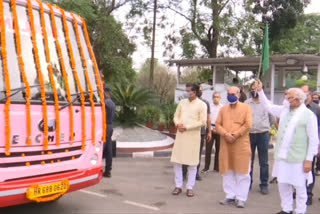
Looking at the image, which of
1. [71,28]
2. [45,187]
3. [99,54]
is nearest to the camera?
[45,187]

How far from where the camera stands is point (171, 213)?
19.4 ft

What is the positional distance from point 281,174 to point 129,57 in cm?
1889

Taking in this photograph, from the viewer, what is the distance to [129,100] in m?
12.0

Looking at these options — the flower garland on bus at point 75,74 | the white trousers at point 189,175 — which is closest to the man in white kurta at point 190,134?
the white trousers at point 189,175

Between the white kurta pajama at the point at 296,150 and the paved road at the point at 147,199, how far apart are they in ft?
2.74

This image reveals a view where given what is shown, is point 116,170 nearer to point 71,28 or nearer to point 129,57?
point 71,28

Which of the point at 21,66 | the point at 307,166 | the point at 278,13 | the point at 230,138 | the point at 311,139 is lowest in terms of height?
the point at 307,166

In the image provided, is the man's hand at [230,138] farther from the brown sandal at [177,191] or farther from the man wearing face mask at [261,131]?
the brown sandal at [177,191]

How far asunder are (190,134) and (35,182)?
9.37 feet

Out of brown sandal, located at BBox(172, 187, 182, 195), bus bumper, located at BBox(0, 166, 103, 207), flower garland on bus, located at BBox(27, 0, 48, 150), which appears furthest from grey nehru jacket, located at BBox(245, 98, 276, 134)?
flower garland on bus, located at BBox(27, 0, 48, 150)

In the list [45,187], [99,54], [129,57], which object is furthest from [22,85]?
[129,57]

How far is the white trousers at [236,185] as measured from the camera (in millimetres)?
6320

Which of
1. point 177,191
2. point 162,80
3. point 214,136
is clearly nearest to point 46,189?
point 177,191

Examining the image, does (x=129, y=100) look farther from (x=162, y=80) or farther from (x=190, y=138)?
(x=162, y=80)
